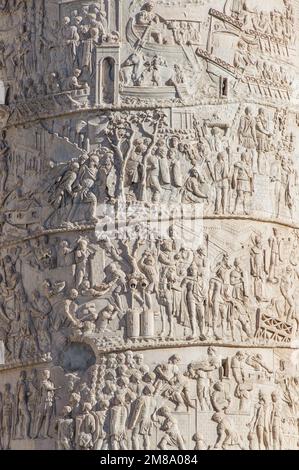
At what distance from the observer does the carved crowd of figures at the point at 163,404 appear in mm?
19625

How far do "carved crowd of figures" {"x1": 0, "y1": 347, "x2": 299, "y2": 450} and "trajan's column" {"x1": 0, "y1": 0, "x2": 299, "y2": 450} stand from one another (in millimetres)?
11

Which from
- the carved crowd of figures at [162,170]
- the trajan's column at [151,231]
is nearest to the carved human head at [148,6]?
the trajan's column at [151,231]

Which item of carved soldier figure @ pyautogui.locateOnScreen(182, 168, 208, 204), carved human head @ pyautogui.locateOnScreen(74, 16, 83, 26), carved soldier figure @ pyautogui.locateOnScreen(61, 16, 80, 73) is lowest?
carved soldier figure @ pyautogui.locateOnScreen(182, 168, 208, 204)

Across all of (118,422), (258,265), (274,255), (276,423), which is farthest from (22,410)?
(274,255)

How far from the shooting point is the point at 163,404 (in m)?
19.7

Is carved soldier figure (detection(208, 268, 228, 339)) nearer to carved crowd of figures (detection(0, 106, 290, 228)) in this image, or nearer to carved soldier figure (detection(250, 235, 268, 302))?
carved soldier figure (detection(250, 235, 268, 302))

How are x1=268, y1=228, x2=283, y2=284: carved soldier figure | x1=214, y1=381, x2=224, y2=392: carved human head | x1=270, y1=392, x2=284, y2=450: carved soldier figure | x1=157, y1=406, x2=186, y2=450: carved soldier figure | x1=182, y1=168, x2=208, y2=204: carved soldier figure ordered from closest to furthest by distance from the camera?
x1=157, y1=406, x2=186, y2=450: carved soldier figure → x1=214, y1=381, x2=224, y2=392: carved human head → x1=270, y1=392, x2=284, y2=450: carved soldier figure → x1=182, y1=168, x2=208, y2=204: carved soldier figure → x1=268, y1=228, x2=283, y2=284: carved soldier figure

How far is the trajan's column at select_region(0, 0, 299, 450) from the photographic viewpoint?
19734 millimetres

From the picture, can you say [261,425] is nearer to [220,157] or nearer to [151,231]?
[151,231]

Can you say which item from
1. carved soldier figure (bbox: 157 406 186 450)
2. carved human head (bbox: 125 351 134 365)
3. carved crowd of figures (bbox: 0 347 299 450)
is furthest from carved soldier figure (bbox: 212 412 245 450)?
carved human head (bbox: 125 351 134 365)

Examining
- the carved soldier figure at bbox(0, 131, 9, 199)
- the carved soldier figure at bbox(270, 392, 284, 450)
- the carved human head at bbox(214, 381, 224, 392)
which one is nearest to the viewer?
the carved human head at bbox(214, 381, 224, 392)

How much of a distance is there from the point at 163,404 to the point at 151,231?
1.32m

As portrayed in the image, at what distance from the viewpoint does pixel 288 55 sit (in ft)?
67.6

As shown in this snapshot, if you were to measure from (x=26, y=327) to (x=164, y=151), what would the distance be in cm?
172
